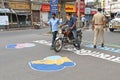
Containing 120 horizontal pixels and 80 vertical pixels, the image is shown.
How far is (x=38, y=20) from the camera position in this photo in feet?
140

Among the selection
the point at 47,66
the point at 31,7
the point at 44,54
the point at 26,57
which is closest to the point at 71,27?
the point at 44,54

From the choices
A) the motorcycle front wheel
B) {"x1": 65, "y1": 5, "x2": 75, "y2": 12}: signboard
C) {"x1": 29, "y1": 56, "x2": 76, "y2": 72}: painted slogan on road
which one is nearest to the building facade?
{"x1": 65, "y1": 5, "x2": 75, "y2": 12}: signboard

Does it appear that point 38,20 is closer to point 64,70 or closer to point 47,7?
point 47,7

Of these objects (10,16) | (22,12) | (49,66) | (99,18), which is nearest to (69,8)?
(22,12)

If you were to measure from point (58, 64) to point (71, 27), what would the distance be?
3380mm

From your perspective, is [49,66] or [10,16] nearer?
[49,66]

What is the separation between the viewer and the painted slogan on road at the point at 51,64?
774cm

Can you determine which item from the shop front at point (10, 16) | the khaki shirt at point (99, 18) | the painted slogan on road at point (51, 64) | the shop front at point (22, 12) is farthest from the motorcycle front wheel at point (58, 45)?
the shop front at point (22, 12)

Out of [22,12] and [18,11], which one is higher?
[18,11]

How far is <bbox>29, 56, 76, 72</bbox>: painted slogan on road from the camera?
25.4ft

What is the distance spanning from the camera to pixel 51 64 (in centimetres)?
830

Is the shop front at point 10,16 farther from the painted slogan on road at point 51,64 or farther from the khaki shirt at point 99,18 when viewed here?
the painted slogan on road at point 51,64

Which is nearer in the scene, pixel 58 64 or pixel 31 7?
pixel 58 64

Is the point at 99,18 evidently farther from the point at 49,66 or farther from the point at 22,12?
the point at 22,12
